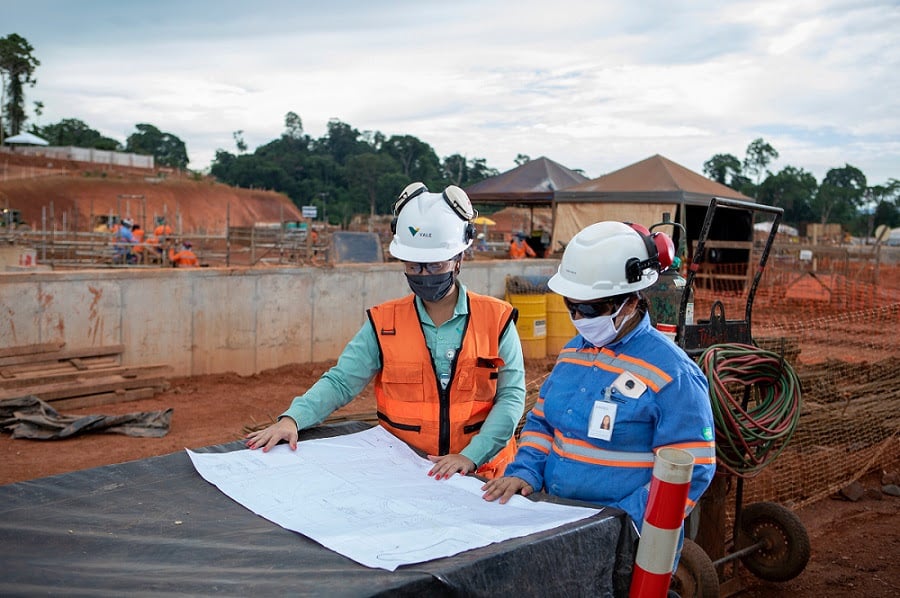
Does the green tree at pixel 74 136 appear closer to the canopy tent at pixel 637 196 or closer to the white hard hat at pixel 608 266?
the canopy tent at pixel 637 196

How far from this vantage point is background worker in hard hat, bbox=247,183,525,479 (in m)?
3.23

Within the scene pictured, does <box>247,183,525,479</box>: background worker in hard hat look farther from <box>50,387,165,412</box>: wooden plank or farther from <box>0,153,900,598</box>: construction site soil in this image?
<box>50,387,165,412</box>: wooden plank

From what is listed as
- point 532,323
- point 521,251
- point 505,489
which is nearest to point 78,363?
point 532,323

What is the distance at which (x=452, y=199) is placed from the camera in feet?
10.9

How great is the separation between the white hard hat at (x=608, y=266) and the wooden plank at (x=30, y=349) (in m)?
8.86

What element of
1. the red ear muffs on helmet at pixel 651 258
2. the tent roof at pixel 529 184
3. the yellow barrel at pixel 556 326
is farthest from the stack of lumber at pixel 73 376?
the tent roof at pixel 529 184

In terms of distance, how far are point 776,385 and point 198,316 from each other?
880 centimetres

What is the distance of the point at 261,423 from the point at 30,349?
160 inches

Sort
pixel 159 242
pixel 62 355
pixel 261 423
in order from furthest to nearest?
pixel 159 242 < pixel 62 355 < pixel 261 423

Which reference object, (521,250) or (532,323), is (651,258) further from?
(521,250)

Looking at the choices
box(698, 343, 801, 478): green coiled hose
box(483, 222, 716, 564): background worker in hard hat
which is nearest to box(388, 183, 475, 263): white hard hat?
box(483, 222, 716, 564): background worker in hard hat

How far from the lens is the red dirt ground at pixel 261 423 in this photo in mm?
5348

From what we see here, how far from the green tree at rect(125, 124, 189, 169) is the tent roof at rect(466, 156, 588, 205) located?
91944mm

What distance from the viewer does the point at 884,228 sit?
95.0 feet
